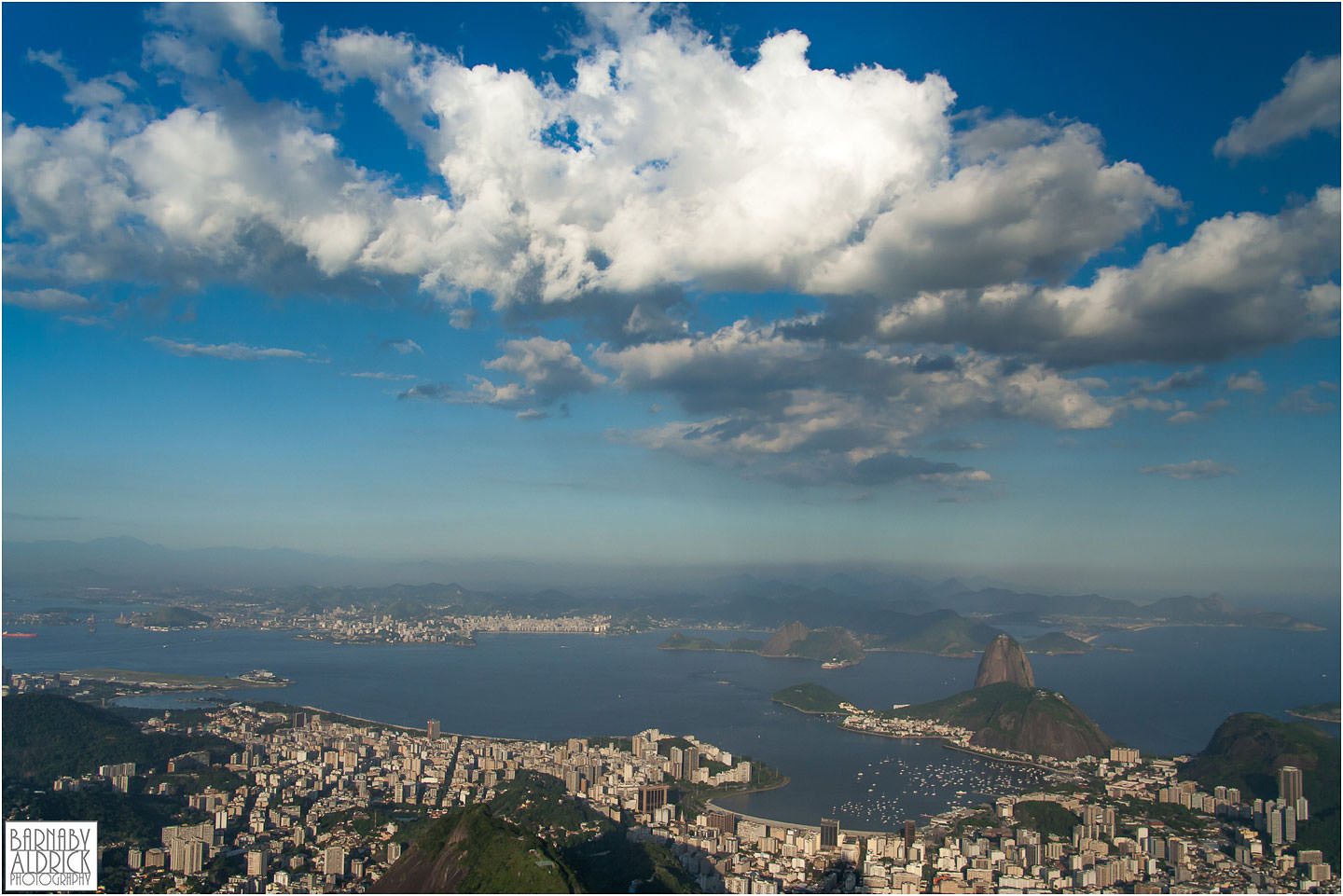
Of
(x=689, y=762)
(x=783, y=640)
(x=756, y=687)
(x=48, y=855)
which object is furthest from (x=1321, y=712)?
(x=48, y=855)

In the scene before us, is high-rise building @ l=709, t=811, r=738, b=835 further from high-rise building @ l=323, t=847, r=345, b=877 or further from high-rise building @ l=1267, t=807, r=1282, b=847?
high-rise building @ l=1267, t=807, r=1282, b=847

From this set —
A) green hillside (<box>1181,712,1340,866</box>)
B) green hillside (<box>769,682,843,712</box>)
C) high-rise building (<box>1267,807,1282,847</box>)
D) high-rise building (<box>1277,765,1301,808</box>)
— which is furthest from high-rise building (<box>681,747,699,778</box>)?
high-rise building (<box>1277,765,1301,808</box>)

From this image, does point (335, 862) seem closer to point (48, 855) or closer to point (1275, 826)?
point (48, 855)

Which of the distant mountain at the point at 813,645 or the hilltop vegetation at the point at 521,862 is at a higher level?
the hilltop vegetation at the point at 521,862

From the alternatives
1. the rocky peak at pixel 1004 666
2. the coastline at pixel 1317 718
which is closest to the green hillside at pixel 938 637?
the rocky peak at pixel 1004 666

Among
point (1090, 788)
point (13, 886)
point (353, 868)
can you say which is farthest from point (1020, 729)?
point (13, 886)

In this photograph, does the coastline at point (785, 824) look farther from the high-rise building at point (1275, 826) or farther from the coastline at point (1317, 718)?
the coastline at point (1317, 718)

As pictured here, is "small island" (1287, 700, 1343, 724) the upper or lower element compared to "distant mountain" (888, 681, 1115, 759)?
upper
